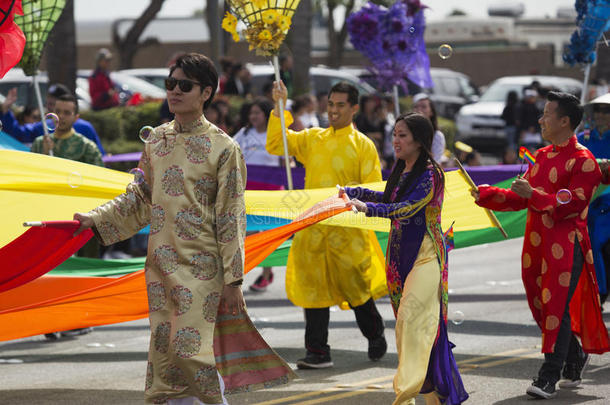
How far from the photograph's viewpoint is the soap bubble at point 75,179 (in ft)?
24.5

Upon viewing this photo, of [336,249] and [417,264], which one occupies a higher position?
[417,264]

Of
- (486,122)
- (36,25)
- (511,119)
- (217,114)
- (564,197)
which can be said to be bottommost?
(486,122)

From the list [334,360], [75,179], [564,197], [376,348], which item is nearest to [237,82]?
[334,360]

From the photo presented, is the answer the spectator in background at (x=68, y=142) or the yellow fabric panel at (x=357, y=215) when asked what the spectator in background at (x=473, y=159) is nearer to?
the spectator in background at (x=68, y=142)

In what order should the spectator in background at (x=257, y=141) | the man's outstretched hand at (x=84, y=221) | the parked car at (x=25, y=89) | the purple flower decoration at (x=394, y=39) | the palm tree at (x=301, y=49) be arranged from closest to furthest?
1. the man's outstretched hand at (x=84, y=221)
2. the spectator in background at (x=257, y=141)
3. the purple flower decoration at (x=394, y=39)
4. the parked car at (x=25, y=89)
5. the palm tree at (x=301, y=49)

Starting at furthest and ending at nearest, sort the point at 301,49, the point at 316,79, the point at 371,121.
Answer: the point at 316,79 < the point at 301,49 < the point at 371,121

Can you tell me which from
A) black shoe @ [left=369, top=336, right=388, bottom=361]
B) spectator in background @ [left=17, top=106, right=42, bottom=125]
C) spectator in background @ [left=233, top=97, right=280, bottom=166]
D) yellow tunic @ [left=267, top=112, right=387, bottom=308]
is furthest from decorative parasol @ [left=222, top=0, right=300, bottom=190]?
spectator in background @ [left=17, top=106, right=42, bottom=125]

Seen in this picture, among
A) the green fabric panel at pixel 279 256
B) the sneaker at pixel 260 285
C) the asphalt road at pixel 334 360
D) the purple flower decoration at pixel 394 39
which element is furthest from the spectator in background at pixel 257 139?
the green fabric panel at pixel 279 256

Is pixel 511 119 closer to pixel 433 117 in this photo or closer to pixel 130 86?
pixel 130 86

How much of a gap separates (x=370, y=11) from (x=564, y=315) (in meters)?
6.90

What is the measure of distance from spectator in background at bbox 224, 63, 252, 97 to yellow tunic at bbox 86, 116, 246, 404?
549 inches

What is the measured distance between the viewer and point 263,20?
8031mm

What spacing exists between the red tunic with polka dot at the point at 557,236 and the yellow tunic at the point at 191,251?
78.9 inches

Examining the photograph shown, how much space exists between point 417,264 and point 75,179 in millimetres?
2432
